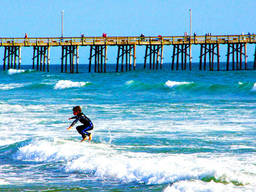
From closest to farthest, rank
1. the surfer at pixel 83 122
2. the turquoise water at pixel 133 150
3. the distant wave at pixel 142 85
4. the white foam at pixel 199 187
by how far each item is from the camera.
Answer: the white foam at pixel 199 187 < the turquoise water at pixel 133 150 < the surfer at pixel 83 122 < the distant wave at pixel 142 85

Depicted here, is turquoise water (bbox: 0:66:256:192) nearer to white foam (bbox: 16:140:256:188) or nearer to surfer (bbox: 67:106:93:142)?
white foam (bbox: 16:140:256:188)

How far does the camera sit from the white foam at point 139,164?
748 cm

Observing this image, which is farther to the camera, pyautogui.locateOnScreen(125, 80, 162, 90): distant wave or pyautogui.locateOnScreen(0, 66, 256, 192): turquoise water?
pyautogui.locateOnScreen(125, 80, 162, 90): distant wave

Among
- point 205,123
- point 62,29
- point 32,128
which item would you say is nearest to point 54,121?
point 32,128

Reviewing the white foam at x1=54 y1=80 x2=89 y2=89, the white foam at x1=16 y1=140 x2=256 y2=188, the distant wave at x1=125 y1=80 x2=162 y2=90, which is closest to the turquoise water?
the white foam at x1=16 y1=140 x2=256 y2=188

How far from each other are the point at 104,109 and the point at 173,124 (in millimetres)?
4928

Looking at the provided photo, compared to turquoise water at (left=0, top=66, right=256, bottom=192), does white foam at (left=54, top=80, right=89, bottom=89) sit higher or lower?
higher

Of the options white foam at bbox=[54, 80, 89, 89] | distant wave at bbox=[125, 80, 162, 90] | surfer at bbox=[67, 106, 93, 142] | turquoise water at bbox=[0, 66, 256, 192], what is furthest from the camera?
white foam at bbox=[54, 80, 89, 89]

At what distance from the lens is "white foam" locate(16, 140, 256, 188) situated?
748 cm

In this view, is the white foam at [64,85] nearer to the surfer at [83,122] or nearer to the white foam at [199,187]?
the surfer at [83,122]

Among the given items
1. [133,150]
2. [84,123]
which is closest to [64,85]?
[84,123]

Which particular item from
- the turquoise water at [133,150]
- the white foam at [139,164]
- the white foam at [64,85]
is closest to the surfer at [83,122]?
the turquoise water at [133,150]

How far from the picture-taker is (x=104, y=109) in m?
18.3

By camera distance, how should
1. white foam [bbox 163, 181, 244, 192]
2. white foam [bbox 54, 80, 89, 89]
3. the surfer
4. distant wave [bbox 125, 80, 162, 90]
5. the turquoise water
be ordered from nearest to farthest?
1. white foam [bbox 163, 181, 244, 192]
2. the turquoise water
3. the surfer
4. distant wave [bbox 125, 80, 162, 90]
5. white foam [bbox 54, 80, 89, 89]
